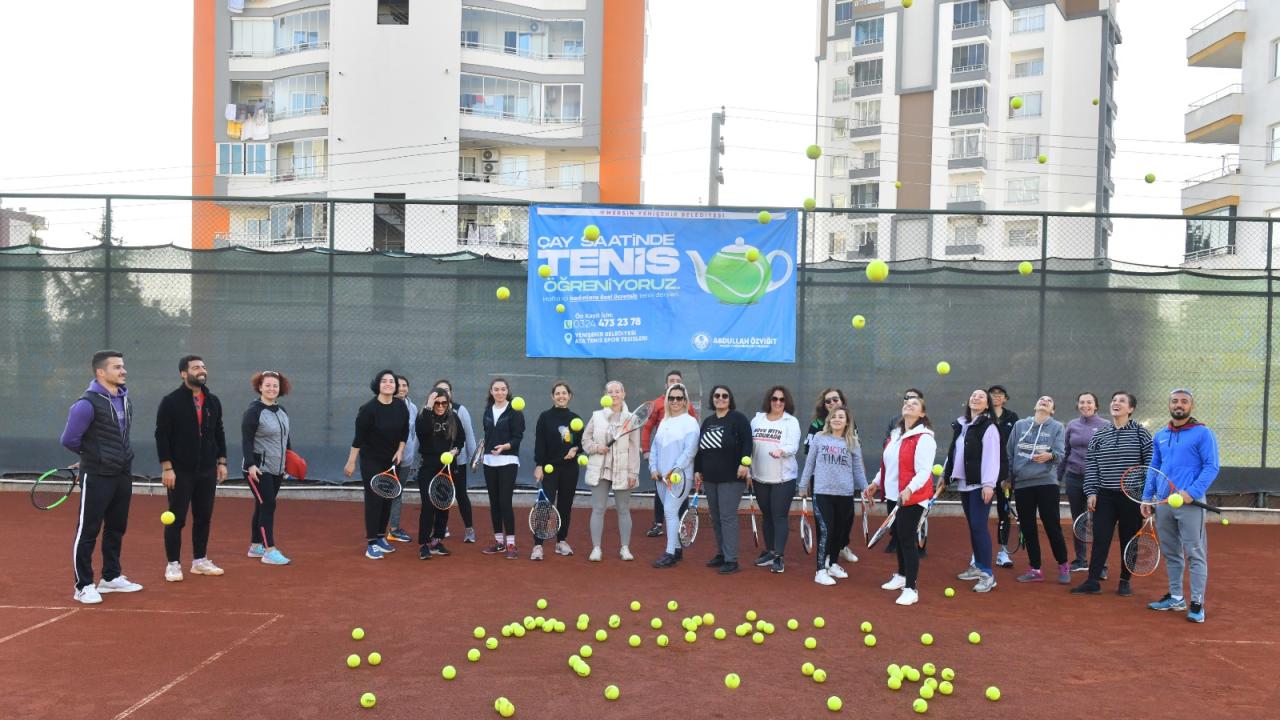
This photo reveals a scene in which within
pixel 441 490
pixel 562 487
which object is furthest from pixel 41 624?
pixel 562 487

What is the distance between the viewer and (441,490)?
8648 millimetres

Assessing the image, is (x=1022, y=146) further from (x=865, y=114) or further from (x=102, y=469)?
(x=102, y=469)

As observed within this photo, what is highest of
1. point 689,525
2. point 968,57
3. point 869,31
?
point 869,31

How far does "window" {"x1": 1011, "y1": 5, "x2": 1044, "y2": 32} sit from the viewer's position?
5106cm

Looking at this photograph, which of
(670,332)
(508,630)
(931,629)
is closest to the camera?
(508,630)

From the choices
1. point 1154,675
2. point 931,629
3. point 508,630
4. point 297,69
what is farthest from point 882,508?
point 297,69

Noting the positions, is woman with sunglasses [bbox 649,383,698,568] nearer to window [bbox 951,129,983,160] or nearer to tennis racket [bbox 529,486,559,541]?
tennis racket [bbox 529,486,559,541]

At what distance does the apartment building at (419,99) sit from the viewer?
3706cm

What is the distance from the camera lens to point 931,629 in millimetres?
6660

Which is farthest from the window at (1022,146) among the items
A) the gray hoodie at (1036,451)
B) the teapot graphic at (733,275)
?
the gray hoodie at (1036,451)

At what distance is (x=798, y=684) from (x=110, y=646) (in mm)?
4008

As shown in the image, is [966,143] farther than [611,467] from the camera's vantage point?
Yes

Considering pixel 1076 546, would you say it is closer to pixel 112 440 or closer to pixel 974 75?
pixel 112 440

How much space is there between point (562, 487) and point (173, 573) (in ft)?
10.6
